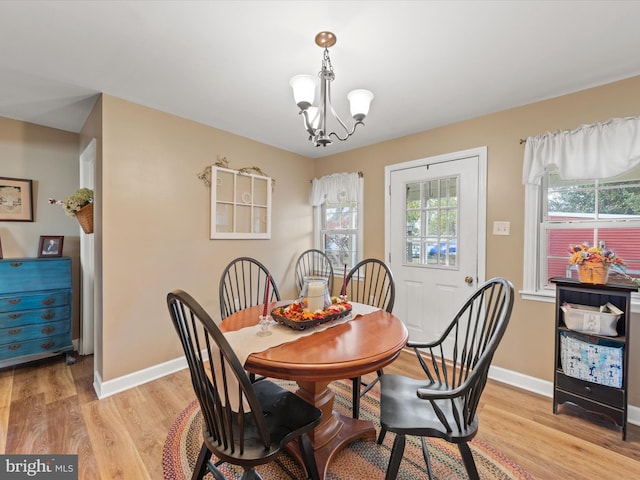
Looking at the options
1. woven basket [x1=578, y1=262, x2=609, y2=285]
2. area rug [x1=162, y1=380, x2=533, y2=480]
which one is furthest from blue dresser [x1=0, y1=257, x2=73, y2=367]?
woven basket [x1=578, y1=262, x2=609, y2=285]

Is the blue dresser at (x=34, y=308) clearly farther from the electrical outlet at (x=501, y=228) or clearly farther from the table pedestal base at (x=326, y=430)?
the electrical outlet at (x=501, y=228)

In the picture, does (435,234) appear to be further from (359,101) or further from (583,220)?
(359,101)

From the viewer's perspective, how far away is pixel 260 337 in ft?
4.66

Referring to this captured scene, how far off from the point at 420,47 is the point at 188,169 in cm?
217

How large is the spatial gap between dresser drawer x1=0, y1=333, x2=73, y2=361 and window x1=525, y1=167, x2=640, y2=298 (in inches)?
166

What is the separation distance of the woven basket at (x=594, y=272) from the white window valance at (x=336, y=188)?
86.3 inches

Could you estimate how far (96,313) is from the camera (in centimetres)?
241

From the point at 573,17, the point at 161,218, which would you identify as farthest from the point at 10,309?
the point at 573,17

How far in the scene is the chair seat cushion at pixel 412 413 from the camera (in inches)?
45.4

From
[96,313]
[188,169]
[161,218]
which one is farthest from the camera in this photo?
[188,169]

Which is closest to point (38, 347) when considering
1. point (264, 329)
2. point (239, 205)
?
point (239, 205)

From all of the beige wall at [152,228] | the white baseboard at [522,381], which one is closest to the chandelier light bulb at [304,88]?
the beige wall at [152,228]

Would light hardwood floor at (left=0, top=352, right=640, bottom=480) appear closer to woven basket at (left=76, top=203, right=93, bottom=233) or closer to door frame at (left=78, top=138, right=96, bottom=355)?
door frame at (left=78, top=138, right=96, bottom=355)

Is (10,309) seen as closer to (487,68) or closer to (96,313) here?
(96,313)
